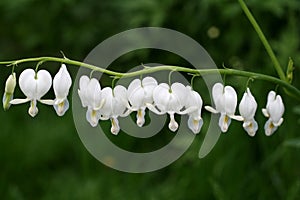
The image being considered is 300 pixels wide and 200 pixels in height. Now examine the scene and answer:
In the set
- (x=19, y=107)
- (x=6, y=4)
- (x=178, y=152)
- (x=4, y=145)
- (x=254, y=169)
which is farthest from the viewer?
(x=19, y=107)

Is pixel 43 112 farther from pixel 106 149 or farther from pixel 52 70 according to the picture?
pixel 106 149

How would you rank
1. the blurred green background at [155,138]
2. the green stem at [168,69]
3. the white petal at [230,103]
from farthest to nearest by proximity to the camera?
the blurred green background at [155,138] < the white petal at [230,103] < the green stem at [168,69]

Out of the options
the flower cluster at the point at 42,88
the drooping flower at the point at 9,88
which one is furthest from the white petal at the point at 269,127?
the drooping flower at the point at 9,88

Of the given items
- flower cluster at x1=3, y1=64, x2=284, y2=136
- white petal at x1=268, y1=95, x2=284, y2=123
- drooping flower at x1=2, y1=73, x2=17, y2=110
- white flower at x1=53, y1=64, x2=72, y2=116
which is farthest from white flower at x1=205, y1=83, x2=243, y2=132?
drooping flower at x1=2, y1=73, x2=17, y2=110

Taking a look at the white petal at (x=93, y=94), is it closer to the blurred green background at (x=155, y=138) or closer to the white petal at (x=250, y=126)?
the white petal at (x=250, y=126)

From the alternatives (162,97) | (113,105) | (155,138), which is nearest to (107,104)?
(113,105)

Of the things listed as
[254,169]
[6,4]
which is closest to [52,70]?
[6,4]
